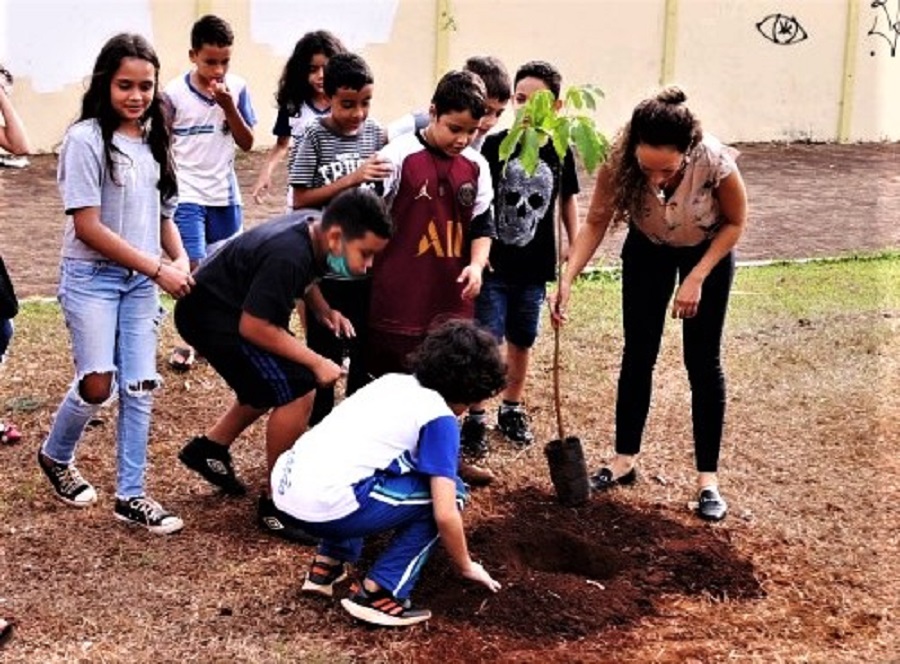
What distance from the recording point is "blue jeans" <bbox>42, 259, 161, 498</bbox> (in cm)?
481

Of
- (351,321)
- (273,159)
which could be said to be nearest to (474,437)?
(351,321)

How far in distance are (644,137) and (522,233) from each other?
1.06 meters

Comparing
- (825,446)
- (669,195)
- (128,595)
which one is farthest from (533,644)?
(825,446)

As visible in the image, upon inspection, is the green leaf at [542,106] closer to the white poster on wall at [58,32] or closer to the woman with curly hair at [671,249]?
the woman with curly hair at [671,249]

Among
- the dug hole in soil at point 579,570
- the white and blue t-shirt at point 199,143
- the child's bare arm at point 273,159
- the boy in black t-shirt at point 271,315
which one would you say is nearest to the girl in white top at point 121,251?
the boy in black t-shirt at point 271,315

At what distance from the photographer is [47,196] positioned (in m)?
12.9

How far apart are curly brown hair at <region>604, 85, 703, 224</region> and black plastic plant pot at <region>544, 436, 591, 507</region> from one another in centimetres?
89

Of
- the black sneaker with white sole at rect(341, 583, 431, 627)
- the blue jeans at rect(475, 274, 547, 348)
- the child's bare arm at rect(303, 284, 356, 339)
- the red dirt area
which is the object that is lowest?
the red dirt area

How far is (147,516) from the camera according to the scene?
4988 millimetres

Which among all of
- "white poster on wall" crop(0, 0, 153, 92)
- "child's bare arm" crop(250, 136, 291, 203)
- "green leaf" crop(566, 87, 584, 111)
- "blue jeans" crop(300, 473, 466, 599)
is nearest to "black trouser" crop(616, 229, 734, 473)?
"green leaf" crop(566, 87, 584, 111)

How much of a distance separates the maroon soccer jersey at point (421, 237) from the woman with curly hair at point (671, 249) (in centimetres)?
47

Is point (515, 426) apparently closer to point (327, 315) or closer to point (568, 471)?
point (568, 471)

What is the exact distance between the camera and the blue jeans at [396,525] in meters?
4.16

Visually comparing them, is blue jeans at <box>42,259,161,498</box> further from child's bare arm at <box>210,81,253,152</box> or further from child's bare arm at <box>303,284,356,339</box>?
child's bare arm at <box>210,81,253,152</box>
